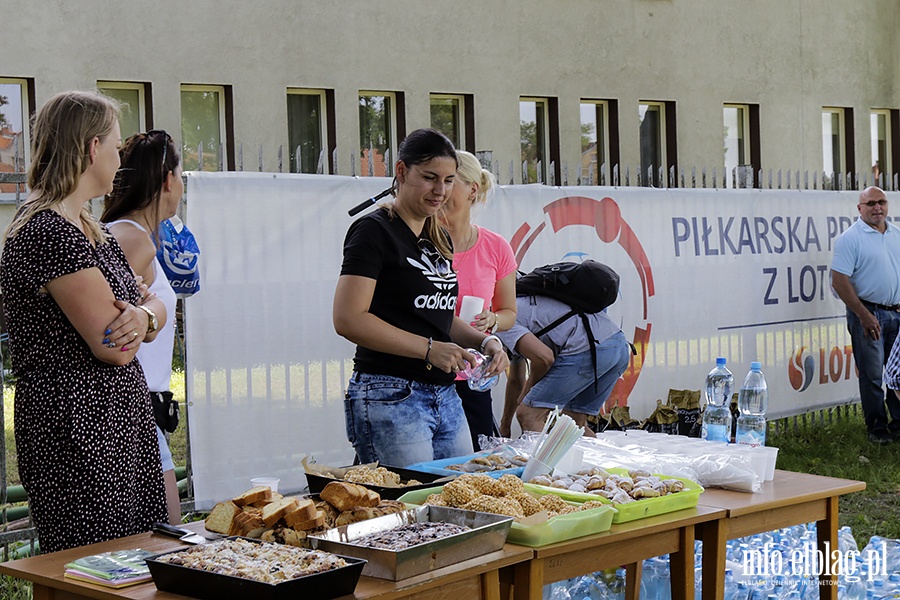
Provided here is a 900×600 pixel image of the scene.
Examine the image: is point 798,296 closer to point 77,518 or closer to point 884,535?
point 884,535

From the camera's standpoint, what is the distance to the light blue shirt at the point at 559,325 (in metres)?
6.56

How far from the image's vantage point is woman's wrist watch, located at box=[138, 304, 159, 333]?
320cm

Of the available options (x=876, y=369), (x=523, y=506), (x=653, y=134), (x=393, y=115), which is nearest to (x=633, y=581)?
(x=523, y=506)

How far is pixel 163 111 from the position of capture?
44.7ft

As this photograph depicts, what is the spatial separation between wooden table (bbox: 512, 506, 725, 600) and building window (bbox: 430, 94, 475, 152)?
41.7ft

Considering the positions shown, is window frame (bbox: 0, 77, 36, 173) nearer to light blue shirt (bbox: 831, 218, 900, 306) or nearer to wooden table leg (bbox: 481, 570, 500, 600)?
light blue shirt (bbox: 831, 218, 900, 306)

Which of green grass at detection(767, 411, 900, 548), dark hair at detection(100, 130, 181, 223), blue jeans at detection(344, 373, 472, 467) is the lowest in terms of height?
green grass at detection(767, 411, 900, 548)

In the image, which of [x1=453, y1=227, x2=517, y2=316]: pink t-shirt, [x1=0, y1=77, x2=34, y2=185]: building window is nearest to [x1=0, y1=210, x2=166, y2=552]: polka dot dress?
[x1=453, y1=227, x2=517, y2=316]: pink t-shirt

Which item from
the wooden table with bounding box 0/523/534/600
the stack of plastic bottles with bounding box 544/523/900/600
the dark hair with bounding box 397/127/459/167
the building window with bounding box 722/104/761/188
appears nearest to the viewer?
the wooden table with bounding box 0/523/534/600

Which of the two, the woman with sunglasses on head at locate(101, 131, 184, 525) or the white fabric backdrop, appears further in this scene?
the white fabric backdrop

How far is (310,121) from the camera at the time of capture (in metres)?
15.1

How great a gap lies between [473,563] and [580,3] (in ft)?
48.6

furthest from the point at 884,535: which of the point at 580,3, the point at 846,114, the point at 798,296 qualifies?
the point at 846,114

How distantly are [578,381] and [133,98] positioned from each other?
912cm
